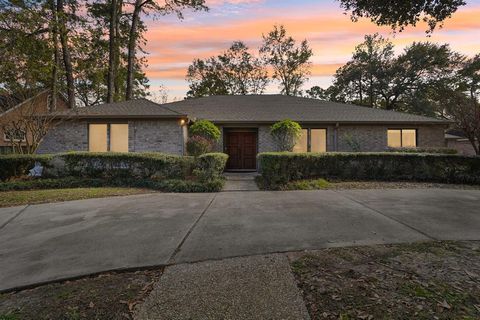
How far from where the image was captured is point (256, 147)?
14.9 meters

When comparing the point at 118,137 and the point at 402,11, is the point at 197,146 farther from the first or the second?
the point at 402,11

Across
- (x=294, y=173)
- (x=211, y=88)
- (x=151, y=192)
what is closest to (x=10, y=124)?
(x=151, y=192)

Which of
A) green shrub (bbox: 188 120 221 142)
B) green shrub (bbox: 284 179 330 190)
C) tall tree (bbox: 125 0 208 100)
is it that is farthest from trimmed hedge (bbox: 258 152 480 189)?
tall tree (bbox: 125 0 208 100)

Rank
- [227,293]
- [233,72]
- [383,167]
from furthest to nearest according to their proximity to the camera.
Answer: [233,72], [383,167], [227,293]

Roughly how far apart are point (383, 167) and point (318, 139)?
4676 mm

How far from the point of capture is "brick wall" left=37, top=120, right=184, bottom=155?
1268cm

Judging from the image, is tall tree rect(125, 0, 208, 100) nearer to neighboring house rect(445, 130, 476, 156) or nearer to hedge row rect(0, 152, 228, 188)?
hedge row rect(0, 152, 228, 188)

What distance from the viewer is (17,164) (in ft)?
31.9

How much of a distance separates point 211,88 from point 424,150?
25268 mm

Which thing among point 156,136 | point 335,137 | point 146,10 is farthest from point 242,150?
point 146,10

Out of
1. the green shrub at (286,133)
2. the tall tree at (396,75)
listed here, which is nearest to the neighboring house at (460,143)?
the tall tree at (396,75)

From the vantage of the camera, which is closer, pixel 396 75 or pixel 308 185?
pixel 308 185

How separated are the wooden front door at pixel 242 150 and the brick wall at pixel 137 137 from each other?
10.5 feet

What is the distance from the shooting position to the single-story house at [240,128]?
12766mm
